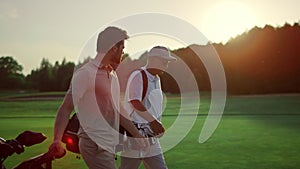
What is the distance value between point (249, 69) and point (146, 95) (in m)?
30.0

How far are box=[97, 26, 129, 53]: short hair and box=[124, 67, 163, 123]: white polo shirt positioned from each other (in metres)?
1.05

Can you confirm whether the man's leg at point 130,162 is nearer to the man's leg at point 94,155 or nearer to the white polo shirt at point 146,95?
the white polo shirt at point 146,95

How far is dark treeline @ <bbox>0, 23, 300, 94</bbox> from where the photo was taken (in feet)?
105

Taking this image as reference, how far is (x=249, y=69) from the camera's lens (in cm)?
3384

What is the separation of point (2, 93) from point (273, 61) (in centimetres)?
1725

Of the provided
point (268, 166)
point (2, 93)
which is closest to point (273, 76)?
point (2, 93)

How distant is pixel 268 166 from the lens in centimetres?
729

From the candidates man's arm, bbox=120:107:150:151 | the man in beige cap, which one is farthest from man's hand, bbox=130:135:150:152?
the man in beige cap

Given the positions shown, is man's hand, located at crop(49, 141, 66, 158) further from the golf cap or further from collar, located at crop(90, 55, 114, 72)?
the golf cap

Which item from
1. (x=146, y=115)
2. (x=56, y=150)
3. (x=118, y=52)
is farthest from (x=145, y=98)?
(x=56, y=150)

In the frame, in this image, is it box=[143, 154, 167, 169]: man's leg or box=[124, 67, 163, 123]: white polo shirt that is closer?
box=[124, 67, 163, 123]: white polo shirt

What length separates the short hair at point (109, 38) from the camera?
3.41 meters

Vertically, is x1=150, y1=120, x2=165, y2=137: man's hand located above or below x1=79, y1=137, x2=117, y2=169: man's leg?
above

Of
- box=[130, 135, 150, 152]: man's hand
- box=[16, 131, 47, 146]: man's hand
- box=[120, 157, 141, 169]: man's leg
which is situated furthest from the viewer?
box=[120, 157, 141, 169]: man's leg
